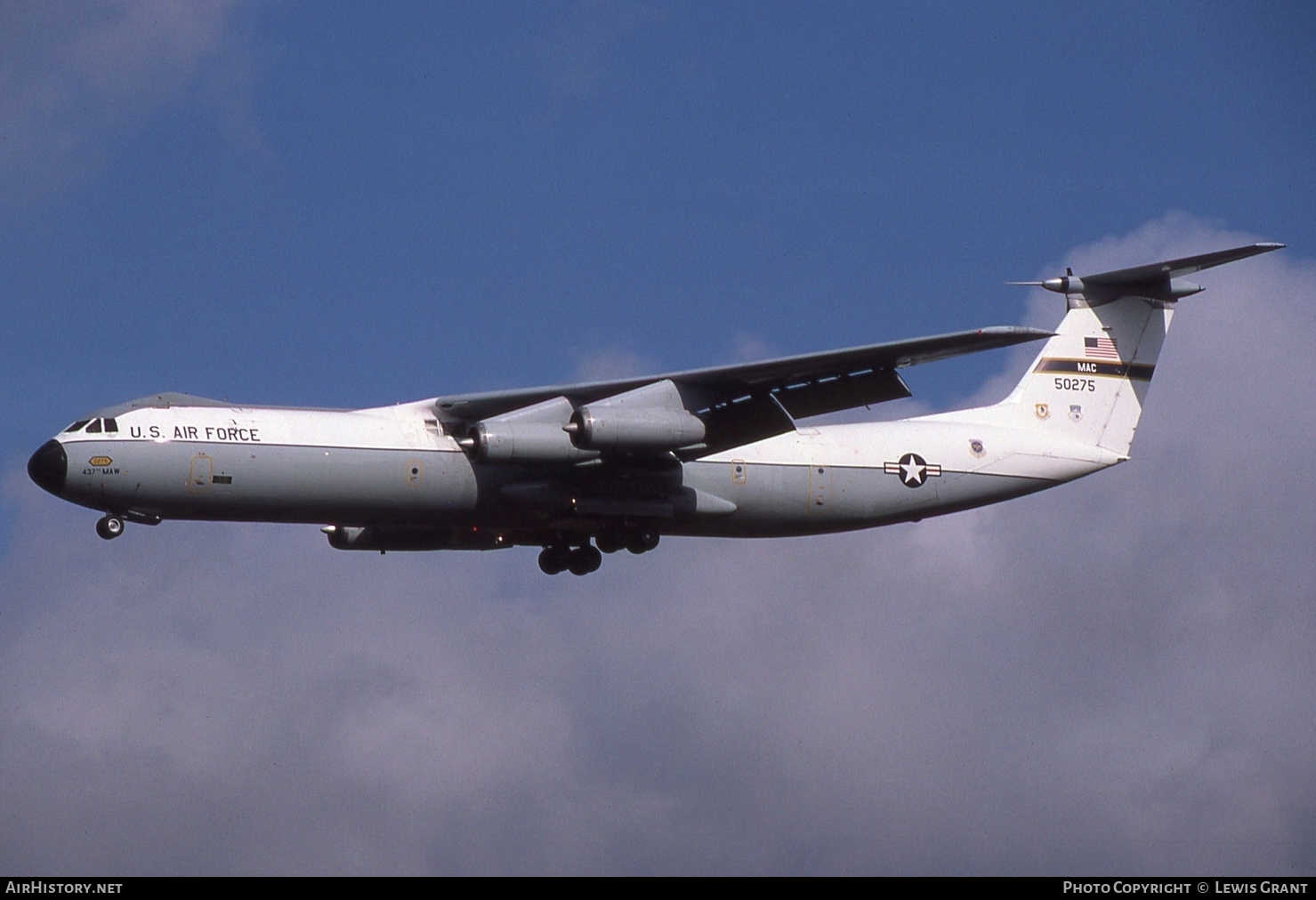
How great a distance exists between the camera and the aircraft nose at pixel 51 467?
73.3 ft

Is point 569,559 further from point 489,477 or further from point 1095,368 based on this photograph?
point 1095,368

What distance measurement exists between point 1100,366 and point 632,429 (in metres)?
8.36

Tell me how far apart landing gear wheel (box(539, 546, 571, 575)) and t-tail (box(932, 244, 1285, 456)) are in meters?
5.82

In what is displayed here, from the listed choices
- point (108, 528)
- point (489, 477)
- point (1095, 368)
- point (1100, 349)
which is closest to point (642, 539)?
point (489, 477)

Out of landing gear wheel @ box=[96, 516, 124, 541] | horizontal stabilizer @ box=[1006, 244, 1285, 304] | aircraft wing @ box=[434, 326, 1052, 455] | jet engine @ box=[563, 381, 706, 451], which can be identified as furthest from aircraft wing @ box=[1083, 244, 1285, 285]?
landing gear wheel @ box=[96, 516, 124, 541]

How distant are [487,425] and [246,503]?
310 cm

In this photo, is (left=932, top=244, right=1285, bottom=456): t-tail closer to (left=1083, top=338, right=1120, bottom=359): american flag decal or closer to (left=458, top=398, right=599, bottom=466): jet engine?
(left=1083, top=338, right=1120, bottom=359): american flag decal

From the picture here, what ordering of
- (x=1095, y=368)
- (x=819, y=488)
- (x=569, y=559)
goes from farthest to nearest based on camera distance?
(x=1095, y=368) < (x=569, y=559) < (x=819, y=488)

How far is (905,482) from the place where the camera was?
Answer: 26031 millimetres

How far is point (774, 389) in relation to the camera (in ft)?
80.4
